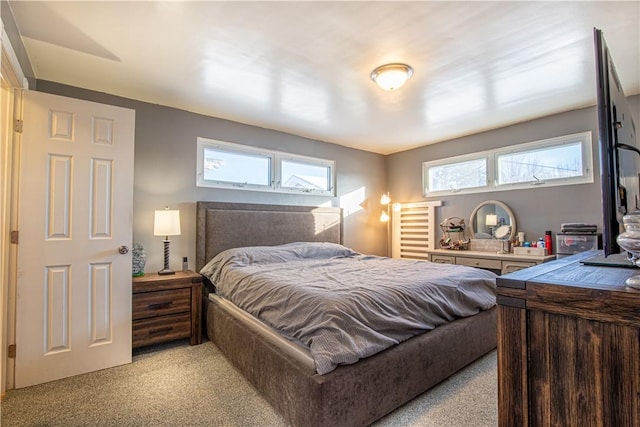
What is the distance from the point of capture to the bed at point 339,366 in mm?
1564

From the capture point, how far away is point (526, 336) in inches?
36.5

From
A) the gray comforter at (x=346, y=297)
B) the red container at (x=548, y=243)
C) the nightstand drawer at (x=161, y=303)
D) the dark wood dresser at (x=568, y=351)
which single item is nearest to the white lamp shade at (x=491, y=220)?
the red container at (x=548, y=243)

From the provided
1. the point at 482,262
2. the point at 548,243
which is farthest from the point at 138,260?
the point at 548,243

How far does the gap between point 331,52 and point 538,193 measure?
3117 millimetres

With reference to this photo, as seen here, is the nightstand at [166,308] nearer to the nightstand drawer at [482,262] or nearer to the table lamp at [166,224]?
the table lamp at [166,224]

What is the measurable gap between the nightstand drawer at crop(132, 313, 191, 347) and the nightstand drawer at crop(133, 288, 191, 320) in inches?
2.0

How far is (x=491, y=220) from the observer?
4.20 metres

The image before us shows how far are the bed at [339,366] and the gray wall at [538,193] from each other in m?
1.87

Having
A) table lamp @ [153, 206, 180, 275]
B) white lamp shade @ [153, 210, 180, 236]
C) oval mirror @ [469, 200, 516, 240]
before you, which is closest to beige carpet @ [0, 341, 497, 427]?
table lamp @ [153, 206, 180, 275]

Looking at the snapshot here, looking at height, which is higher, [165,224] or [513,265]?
[165,224]

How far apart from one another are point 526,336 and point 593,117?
3724mm

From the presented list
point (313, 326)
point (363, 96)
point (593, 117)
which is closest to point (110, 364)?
point (313, 326)

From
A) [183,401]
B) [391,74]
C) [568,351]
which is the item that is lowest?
[183,401]

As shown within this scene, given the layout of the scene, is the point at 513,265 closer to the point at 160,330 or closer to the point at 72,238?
the point at 160,330
